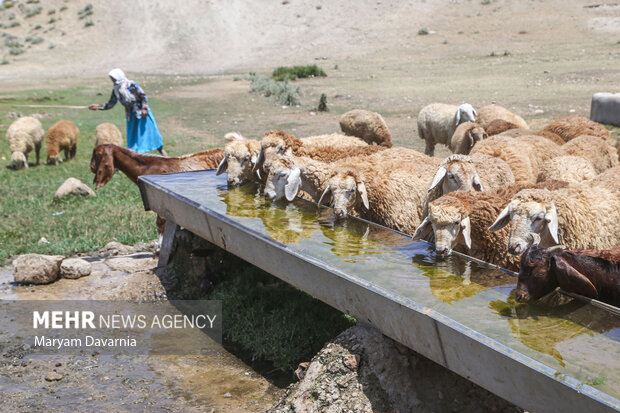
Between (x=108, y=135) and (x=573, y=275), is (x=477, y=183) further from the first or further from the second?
(x=108, y=135)

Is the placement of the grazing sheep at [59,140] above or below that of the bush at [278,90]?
below

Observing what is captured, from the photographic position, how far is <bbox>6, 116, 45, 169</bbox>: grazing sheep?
15414mm

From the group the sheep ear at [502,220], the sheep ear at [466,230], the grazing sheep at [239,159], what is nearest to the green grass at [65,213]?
the grazing sheep at [239,159]

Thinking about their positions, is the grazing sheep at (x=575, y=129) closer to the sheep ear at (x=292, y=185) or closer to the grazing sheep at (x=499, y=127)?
the grazing sheep at (x=499, y=127)

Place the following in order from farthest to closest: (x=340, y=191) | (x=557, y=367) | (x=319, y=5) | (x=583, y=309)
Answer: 1. (x=319, y=5)
2. (x=340, y=191)
3. (x=583, y=309)
4. (x=557, y=367)

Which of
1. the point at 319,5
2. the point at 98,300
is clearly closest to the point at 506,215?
the point at 98,300

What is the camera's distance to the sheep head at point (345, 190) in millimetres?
6312

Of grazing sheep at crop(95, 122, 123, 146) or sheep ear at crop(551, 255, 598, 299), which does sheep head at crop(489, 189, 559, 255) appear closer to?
sheep ear at crop(551, 255, 598, 299)

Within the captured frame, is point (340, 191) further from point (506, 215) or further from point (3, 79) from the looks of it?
point (3, 79)

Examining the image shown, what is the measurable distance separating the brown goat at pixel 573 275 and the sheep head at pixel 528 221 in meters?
0.86

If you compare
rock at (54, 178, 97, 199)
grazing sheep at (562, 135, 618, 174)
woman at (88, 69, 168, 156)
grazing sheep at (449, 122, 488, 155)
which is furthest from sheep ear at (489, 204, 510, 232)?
rock at (54, 178, 97, 199)

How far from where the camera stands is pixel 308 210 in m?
6.88

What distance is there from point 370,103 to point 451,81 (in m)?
5.45

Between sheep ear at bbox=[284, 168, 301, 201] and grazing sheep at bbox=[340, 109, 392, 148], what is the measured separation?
7.26 meters
